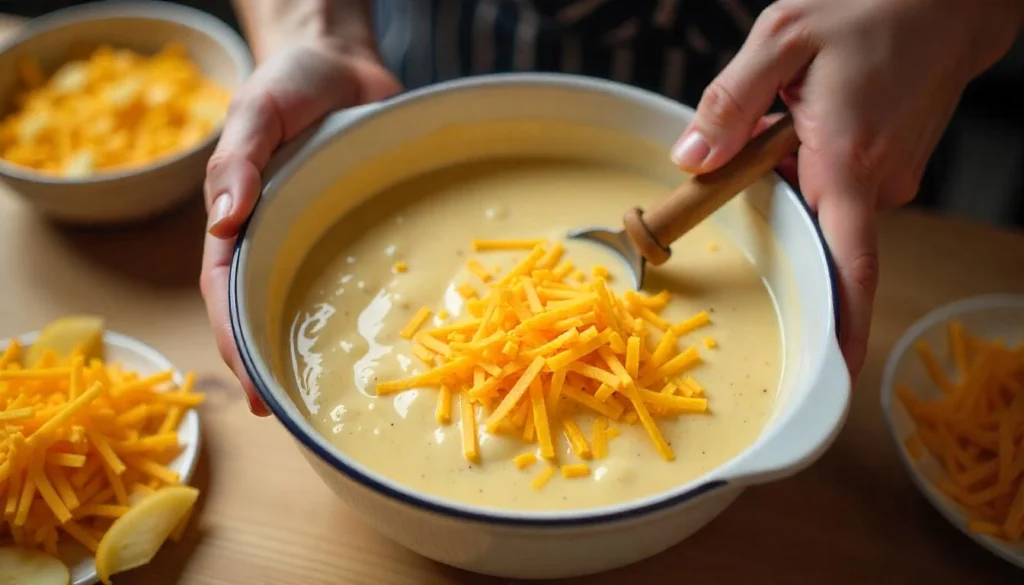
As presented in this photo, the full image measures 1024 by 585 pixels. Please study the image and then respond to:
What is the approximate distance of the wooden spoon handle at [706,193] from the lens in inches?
38.2

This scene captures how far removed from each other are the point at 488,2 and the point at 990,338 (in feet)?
2.82

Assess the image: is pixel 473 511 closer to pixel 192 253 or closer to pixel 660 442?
pixel 660 442

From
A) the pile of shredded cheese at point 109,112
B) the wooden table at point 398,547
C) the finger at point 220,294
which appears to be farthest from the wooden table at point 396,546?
the pile of shredded cheese at point 109,112

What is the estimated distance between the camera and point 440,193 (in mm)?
1149

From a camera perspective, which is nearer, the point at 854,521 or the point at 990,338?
the point at 854,521

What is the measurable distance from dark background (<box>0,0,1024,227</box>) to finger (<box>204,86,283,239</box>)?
1520 millimetres

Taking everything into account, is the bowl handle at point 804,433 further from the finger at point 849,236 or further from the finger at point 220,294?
the finger at point 220,294

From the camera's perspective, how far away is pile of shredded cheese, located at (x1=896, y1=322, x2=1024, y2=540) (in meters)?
0.93

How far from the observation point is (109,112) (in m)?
1.39

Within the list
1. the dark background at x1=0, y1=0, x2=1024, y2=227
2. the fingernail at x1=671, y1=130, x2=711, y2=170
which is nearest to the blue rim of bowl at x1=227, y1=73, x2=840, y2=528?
the fingernail at x1=671, y1=130, x2=711, y2=170

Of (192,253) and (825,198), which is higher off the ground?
(825,198)

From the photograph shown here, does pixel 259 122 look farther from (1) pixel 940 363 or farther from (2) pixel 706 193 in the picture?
(1) pixel 940 363

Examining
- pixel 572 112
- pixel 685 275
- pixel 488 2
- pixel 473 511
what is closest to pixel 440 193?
pixel 572 112

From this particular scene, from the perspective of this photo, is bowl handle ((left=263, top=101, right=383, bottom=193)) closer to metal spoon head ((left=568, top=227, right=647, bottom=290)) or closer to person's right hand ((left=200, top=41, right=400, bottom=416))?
person's right hand ((left=200, top=41, right=400, bottom=416))
